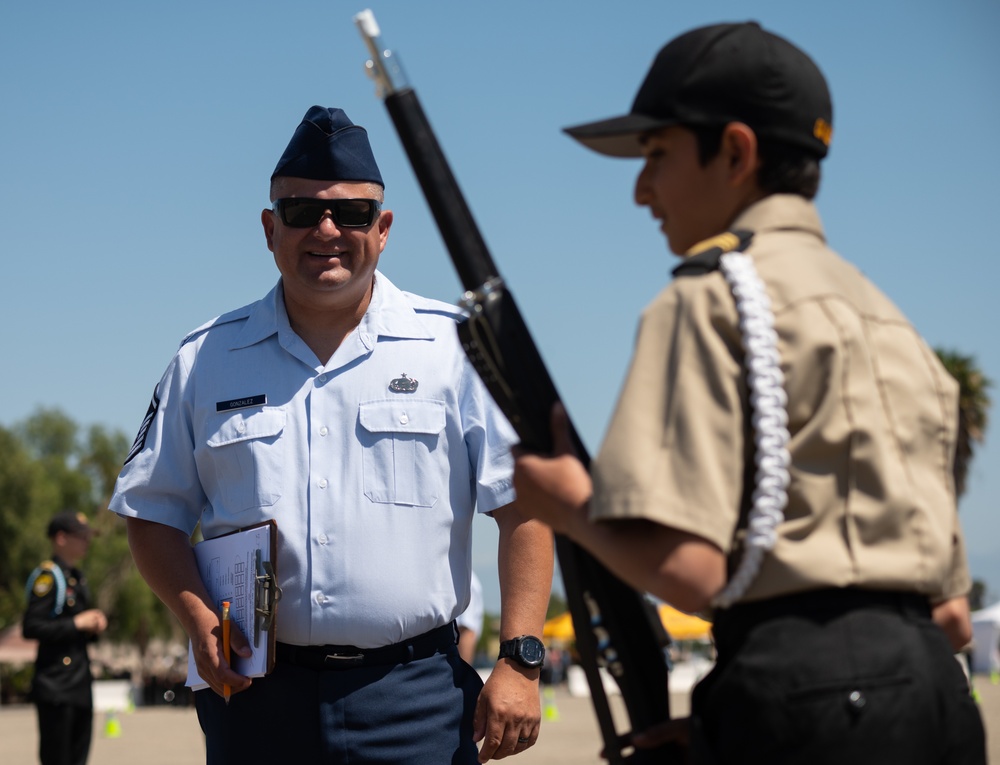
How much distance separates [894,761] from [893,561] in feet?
1.06

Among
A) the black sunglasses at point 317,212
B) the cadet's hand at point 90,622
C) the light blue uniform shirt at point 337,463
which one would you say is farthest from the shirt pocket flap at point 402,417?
the cadet's hand at point 90,622

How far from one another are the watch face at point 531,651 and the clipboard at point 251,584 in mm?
752

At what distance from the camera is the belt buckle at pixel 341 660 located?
165 inches

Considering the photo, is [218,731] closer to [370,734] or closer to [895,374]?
[370,734]

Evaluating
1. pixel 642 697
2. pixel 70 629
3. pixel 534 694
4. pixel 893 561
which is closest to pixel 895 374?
pixel 893 561

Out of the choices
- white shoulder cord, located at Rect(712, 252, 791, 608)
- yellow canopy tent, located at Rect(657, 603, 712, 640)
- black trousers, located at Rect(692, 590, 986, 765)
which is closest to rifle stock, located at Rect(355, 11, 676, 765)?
black trousers, located at Rect(692, 590, 986, 765)

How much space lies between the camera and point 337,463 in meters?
4.34

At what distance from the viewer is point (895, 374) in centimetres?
243

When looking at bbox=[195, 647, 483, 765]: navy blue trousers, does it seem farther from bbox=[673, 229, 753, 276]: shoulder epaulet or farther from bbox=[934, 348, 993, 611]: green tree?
bbox=[934, 348, 993, 611]: green tree

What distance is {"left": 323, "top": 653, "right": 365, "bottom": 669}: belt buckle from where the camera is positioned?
4.20m

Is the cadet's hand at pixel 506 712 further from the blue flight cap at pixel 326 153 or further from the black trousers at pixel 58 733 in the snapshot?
the black trousers at pixel 58 733

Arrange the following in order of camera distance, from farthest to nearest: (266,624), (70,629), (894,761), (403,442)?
(70,629) → (403,442) → (266,624) → (894,761)

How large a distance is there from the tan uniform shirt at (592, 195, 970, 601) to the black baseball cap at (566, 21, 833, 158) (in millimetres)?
306

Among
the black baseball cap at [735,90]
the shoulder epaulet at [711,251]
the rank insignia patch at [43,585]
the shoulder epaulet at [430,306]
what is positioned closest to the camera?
the shoulder epaulet at [711,251]
